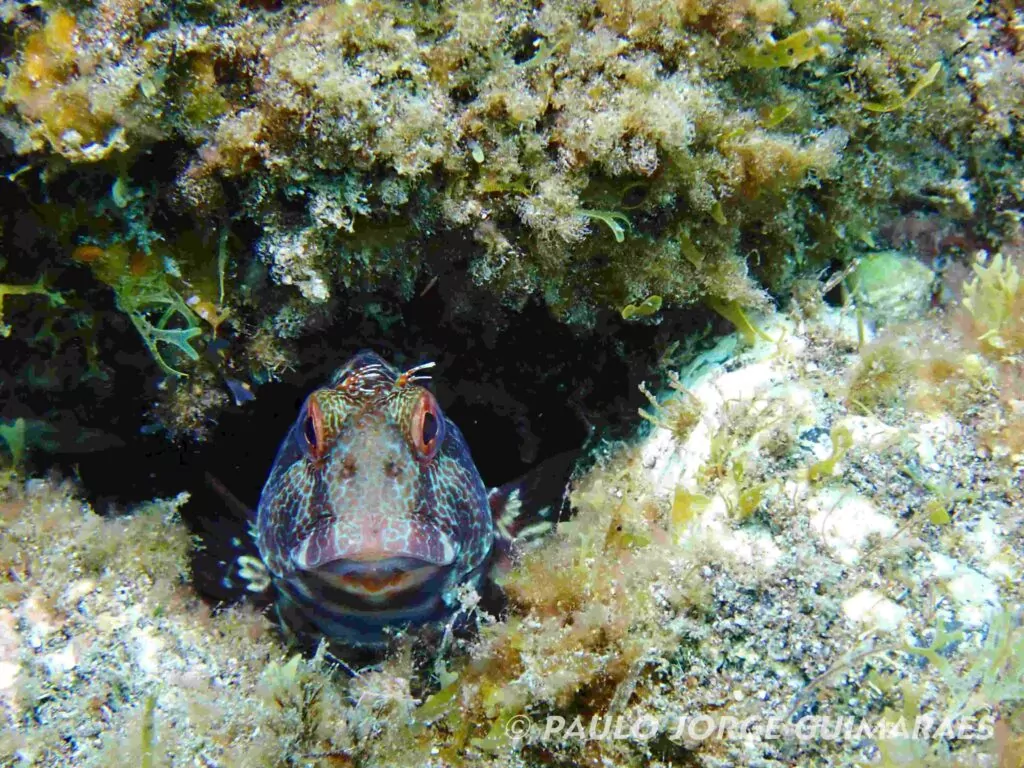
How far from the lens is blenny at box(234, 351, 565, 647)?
10.1ft

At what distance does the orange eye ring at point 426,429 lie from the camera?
3535mm

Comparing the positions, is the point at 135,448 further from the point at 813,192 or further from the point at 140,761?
the point at 813,192

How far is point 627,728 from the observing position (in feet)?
7.80

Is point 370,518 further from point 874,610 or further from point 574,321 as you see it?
point 874,610

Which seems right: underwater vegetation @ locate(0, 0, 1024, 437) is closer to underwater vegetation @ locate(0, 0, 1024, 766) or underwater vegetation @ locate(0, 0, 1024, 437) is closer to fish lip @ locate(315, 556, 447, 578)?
underwater vegetation @ locate(0, 0, 1024, 766)

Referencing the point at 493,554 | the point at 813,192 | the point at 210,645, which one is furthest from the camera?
the point at 493,554

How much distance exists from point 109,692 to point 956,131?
536cm

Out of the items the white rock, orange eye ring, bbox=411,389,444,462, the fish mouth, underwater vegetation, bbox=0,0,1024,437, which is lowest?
the fish mouth

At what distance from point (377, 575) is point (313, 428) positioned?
3.17 ft

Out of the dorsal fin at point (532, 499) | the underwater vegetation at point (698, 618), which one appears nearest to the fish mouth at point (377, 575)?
the underwater vegetation at point (698, 618)

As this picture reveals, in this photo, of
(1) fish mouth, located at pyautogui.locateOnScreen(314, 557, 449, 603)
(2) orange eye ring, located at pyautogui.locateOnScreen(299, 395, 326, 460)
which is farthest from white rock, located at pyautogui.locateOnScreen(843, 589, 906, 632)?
(2) orange eye ring, located at pyautogui.locateOnScreen(299, 395, 326, 460)

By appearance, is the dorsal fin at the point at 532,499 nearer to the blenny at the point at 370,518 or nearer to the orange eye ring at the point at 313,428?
the blenny at the point at 370,518

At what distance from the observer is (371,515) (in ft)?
10.1

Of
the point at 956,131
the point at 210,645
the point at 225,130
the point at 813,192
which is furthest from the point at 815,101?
the point at 210,645
